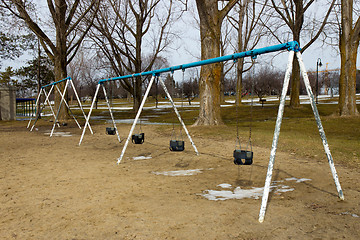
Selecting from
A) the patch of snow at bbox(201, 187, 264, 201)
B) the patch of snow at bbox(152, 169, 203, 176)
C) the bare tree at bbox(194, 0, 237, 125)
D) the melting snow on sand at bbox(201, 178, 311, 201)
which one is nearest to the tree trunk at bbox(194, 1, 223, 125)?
the bare tree at bbox(194, 0, 237, 125)

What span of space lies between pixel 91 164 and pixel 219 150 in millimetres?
3764

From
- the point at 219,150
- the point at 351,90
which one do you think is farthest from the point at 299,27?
the point at 219,150

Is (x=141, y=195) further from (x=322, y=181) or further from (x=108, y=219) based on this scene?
(x=322, y=181)

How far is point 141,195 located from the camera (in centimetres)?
456

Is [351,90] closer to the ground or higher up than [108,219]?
higher up

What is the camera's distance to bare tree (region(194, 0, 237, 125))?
42.2 ft

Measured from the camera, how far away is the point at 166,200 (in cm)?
429

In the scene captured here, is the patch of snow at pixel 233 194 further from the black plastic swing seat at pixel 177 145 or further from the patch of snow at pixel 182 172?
the black plastic swing seat at pixel 177 145

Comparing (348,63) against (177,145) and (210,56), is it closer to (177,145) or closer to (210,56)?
(210,56)

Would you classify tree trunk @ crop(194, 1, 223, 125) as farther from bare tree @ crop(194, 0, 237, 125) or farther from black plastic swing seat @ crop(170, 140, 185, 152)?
black plastic swing seat @ crop(170, 140, 185, 152)

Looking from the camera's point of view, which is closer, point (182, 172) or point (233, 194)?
point (233, 194)

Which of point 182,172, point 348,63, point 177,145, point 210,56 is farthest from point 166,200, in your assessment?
point 348,63

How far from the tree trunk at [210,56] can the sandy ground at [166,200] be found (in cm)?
556

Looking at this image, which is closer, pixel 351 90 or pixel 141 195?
pixel 141 195
